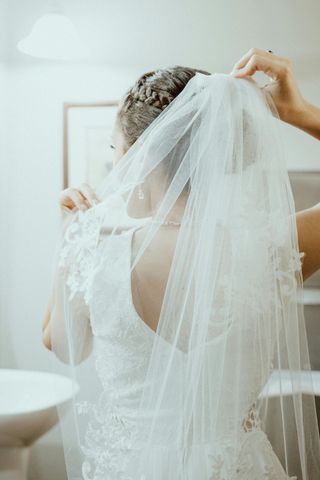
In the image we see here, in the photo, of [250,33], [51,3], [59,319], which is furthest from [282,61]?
[51,3]

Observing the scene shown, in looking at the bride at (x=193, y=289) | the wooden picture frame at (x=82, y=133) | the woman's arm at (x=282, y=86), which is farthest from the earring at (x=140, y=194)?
the wooden picture frame at (x=82, y=133)

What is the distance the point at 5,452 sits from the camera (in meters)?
1.67

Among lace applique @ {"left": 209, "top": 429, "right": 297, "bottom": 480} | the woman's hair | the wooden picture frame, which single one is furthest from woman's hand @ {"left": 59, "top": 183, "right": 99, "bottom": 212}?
the wooden picture frame

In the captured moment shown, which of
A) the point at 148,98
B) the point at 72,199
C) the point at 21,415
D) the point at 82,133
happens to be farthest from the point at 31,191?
the point at 148,98

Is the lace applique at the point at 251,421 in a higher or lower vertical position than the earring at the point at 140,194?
lower

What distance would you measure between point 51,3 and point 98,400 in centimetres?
150

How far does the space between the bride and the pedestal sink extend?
732 millimetres

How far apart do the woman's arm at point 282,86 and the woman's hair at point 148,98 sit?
0.26 ft

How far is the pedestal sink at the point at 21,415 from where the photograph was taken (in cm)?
152

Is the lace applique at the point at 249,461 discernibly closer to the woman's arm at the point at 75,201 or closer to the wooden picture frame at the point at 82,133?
the woman's arm at the point at 75,201

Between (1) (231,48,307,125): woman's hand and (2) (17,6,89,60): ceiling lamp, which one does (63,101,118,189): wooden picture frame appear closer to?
(2) (17,6,89,60): ceiling lamp

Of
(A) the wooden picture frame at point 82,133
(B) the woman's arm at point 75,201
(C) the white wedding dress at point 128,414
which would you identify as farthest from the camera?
(A) the wooden picture frame at point 82,133

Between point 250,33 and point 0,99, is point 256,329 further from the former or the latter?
point 0,99

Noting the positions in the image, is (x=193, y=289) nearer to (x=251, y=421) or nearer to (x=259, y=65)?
(x=251, y=421)
